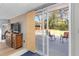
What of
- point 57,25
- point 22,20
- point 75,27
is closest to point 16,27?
point 22,20

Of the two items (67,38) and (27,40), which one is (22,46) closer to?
(27,40)

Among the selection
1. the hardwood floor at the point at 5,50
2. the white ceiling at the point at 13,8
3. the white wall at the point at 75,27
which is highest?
the white ceiling at the point at 13,8

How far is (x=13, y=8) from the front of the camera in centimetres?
214

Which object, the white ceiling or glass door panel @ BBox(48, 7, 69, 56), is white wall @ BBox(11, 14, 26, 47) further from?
glass door panel @ BBox(48, 7, 69, 56)

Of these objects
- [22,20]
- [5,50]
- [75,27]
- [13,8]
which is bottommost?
[5,50]

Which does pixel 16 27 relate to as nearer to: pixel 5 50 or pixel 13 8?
pixel 13 8

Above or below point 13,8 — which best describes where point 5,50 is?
below

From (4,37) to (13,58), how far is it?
1.19 ft

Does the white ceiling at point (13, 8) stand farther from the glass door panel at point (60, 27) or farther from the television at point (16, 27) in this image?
the glass door panel at point (60, 27)

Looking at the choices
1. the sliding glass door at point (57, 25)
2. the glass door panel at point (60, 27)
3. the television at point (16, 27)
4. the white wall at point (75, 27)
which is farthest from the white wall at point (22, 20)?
the white wall at point (75, 27)

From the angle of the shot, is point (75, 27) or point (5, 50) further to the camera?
point (5, 50)

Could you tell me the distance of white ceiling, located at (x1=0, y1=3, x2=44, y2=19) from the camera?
82.0 inches

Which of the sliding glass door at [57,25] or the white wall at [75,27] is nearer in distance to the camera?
the white wall at [75,27]

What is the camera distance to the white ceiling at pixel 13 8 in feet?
6.83
